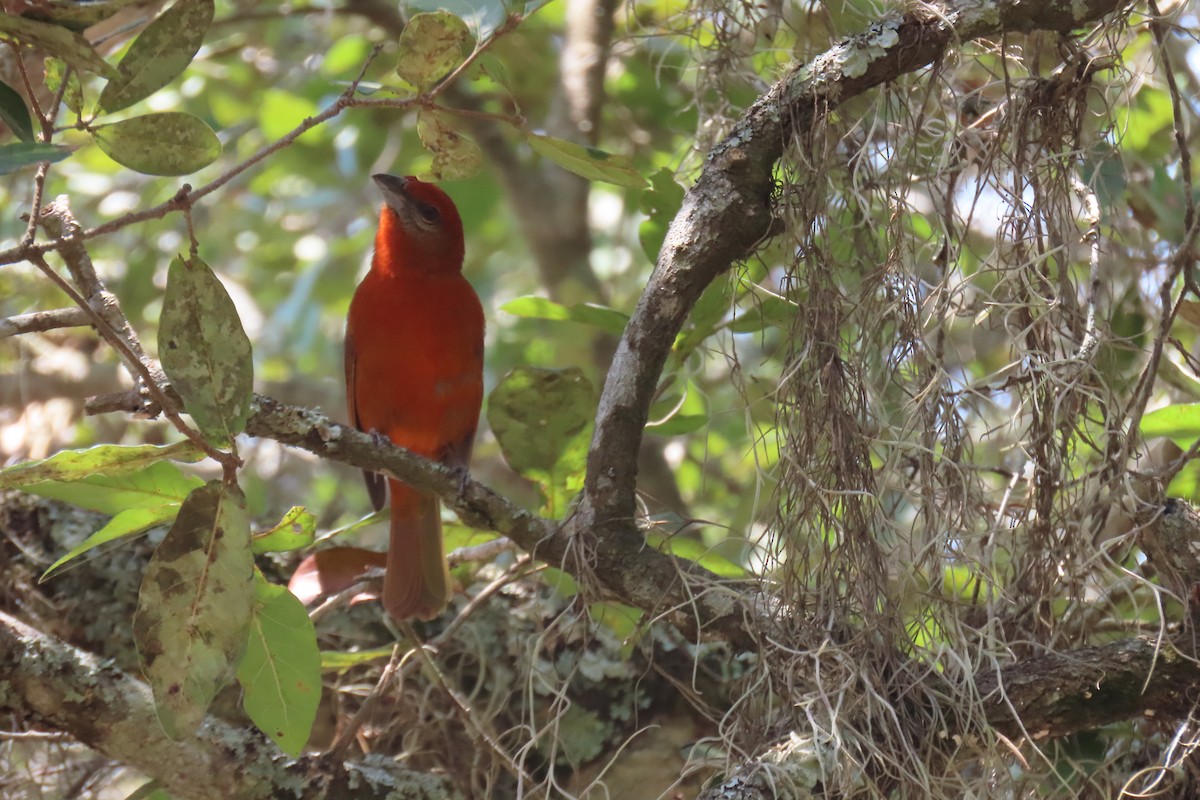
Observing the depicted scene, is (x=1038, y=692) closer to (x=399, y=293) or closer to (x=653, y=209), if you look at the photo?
(x=653, y=209)

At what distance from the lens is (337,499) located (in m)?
4.92

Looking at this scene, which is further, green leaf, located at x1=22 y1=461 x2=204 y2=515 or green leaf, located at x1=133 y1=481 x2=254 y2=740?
green leaf, located at x1=22 y1=461 x2=204 y2=515

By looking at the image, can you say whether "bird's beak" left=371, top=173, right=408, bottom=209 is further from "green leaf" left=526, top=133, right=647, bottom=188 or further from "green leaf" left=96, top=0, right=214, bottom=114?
"green leaf" left=96, top=0, right=214, bottom=114

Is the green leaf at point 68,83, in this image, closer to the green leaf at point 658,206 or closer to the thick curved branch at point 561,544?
the thick curved branch at point 561,544

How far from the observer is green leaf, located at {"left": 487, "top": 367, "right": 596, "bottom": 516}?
8.57ft

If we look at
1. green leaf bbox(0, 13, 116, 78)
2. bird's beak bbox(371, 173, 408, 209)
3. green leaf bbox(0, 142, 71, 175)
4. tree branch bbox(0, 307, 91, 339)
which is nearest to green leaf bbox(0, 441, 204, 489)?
tree branch bbox(0, 307, 91, 339)

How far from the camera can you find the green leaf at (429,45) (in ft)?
6.47

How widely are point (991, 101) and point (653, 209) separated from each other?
0.79 metres

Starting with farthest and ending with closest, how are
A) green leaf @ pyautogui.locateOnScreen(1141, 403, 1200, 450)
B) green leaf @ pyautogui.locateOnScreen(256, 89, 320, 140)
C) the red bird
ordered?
1. green leaf @ pyautogui.locateOnScreen(256, 89, 320, 140)
2. the red bird
3. green leaf @ pyautogui.locateOnScreen(1141, 403, 1200, 450)

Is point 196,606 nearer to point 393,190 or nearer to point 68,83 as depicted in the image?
point 68,83

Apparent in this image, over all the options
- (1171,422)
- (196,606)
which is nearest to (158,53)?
(196,606)

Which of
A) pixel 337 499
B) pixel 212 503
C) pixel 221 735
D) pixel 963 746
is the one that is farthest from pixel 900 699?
pixel 337 499

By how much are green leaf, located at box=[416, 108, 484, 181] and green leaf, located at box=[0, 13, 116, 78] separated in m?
0.60

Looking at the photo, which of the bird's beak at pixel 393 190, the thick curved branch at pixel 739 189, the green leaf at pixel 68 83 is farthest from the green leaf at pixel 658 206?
the bird's beak at pixel 393 190
